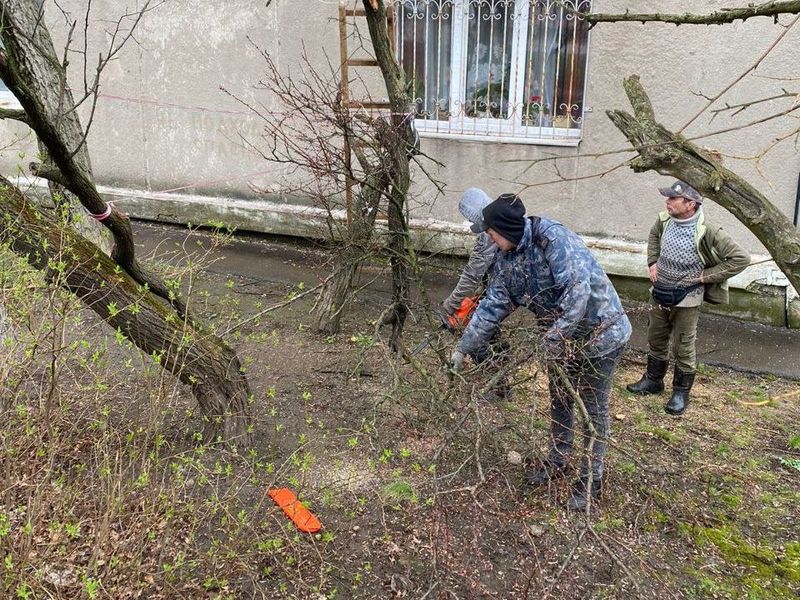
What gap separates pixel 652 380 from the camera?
5.22 meters

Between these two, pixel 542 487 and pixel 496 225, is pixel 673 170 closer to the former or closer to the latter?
pixel 496 225

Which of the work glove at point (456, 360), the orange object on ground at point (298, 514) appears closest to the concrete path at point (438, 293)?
the work glove at point (456, 360)

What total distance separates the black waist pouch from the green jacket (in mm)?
125

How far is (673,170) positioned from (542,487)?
2016mm

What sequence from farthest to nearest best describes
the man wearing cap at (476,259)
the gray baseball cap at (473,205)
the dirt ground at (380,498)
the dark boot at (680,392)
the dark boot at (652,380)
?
1. the dark boot at (652,380)
2. the dark boot at (680,392)
3. the gray baseball cap at (473,205)
4. the man wearing cap at (476,259)
5. the dirt ground at (380,498)

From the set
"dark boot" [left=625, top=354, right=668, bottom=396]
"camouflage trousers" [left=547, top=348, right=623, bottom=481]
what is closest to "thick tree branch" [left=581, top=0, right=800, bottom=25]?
"camouflage trousers" [left=547, top=348, right=623, bottom=481]

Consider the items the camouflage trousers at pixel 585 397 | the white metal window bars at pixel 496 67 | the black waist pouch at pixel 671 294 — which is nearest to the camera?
the camouflage trousers at pixel 585 397

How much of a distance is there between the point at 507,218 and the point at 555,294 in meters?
0.49

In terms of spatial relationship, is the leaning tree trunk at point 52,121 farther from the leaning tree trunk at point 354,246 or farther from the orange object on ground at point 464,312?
the orange object on ground at point 464,312

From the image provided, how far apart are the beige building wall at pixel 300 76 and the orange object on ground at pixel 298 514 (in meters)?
2.77

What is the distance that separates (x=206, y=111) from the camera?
835 cm

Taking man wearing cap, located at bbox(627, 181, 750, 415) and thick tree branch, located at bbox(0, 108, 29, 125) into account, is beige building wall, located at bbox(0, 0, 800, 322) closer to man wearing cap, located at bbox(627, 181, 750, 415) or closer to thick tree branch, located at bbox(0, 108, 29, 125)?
man wearing cap, located at bbox(627, 181, 750, 415)

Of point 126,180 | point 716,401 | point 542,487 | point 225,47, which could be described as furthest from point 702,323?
point 126,180

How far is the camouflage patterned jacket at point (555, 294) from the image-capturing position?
3400 mm
